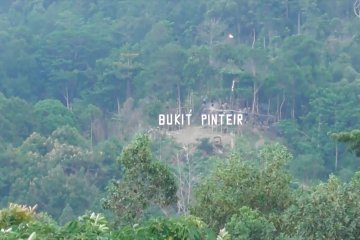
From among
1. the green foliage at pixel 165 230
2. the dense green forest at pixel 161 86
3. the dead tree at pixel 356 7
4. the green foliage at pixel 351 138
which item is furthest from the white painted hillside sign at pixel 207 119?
the green foliage at pixel 165 230

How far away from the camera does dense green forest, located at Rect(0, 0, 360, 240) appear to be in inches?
1063

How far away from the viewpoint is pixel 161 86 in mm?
35281

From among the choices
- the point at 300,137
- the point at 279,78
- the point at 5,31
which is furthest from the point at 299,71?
the point at 5,31

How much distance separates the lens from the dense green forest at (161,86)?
27.0 metres

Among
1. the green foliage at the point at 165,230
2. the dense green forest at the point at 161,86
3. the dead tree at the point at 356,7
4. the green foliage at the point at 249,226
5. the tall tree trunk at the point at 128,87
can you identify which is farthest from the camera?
the dead tree at the point at 356,7

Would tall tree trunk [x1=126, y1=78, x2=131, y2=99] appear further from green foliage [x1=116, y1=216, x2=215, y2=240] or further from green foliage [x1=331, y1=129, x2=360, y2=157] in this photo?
green foliage [x1=116, y1=216, x2=215, y2=240]

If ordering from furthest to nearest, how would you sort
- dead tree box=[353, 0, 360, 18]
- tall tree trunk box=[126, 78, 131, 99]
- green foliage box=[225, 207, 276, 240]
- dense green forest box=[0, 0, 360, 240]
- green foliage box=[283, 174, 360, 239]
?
dead tree box=[353, 0, 360, 18] < tall tree trunk box=[126, 78, 131, 99] < dense green forest box=[0, 0, 360, 240] < green foliage box=[225, 207, 276, 240] < green foliage box=[283, 174, 360, 239]

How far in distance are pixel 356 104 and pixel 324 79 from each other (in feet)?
7.92

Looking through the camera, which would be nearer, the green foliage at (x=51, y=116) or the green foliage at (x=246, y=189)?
the green foliage at (x=246, y=189)

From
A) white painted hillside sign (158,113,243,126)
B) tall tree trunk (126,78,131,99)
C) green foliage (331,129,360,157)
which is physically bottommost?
white painted hillside sign (158,113,243,126)

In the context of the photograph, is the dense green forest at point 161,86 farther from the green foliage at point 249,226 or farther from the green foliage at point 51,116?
the green foliage at point 249,226

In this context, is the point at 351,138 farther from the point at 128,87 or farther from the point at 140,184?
the point at 128,87

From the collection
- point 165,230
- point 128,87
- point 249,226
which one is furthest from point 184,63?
point 165,230

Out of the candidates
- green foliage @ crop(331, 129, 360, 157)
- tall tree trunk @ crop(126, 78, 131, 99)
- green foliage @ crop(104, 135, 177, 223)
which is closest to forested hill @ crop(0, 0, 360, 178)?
tall tree trunk @ crop(126, 78, 131, 99)
